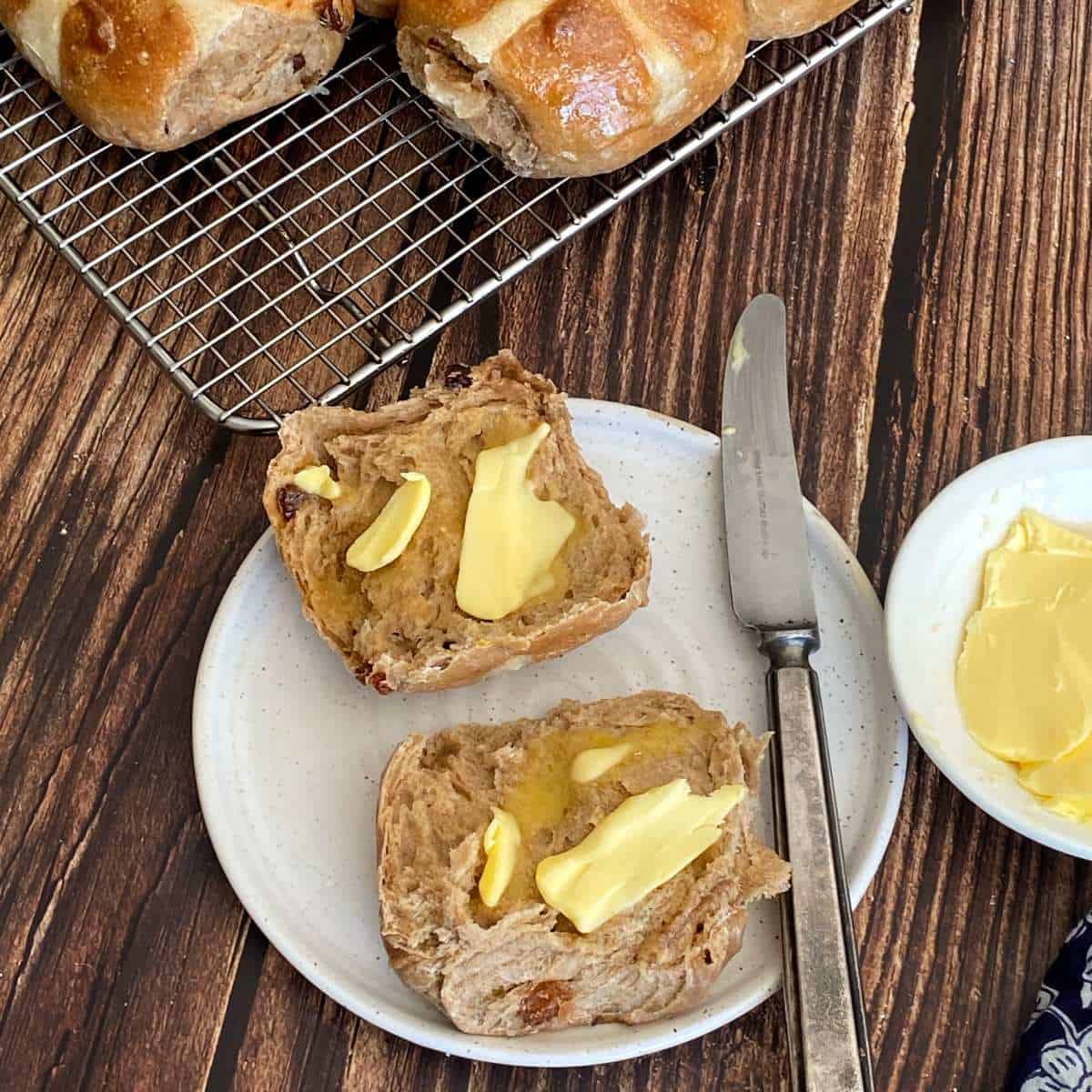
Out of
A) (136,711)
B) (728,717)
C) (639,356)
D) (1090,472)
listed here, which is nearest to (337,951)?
(136,711)

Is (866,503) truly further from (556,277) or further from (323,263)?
(323,263)

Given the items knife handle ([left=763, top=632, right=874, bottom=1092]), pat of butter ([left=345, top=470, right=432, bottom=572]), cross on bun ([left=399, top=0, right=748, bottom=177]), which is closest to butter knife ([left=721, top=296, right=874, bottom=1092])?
knife handle ([left=763, top=632, right=874, bottom=1092])

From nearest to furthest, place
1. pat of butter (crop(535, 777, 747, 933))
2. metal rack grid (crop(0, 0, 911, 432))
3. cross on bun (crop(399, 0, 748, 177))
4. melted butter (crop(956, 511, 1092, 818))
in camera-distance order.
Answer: pat of butter (crop(535, 777, 747, 933)) → melted butter (crop(956, 511, 1092, 818)) → cross on bun (crop(399, 0, 748, 177)) → metal rack grid (crop(0, 0, 911, 432))

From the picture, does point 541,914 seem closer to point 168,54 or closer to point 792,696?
point 792,696

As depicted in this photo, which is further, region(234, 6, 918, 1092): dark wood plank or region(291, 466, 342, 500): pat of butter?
region(234, 6, 918, 1092): dark wood plank

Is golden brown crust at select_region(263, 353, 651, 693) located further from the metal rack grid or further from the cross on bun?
the cross on bun
